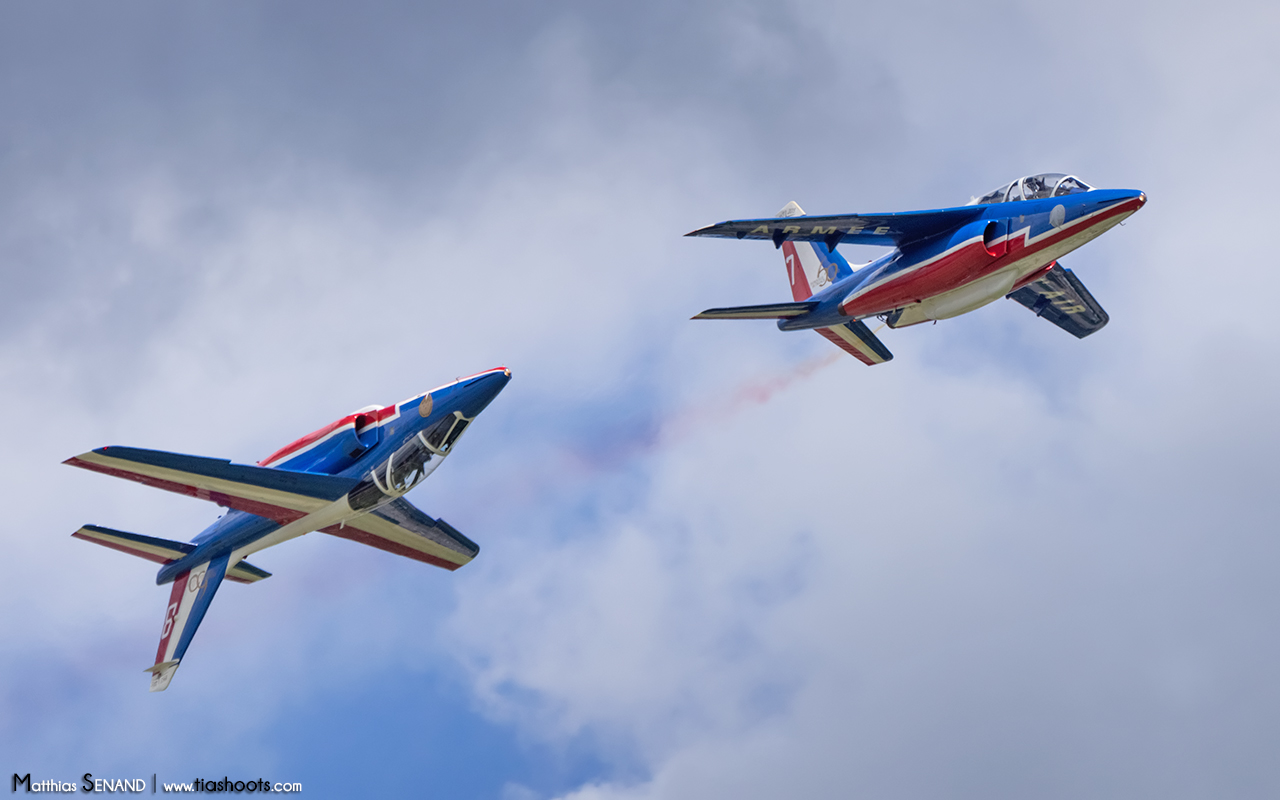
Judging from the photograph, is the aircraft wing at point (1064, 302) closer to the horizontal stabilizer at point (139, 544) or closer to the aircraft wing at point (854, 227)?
the aircraft wing at point (854, 227)

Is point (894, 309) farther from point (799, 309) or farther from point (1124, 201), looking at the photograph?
point (1124, 201)

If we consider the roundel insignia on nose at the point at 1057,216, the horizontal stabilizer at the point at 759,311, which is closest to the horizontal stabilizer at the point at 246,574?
the horizontal stabilizer at the point at 759,311

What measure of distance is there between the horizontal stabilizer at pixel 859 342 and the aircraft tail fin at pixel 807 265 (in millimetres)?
2323

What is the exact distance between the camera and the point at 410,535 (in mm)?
37250

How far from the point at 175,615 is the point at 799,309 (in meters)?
23.6

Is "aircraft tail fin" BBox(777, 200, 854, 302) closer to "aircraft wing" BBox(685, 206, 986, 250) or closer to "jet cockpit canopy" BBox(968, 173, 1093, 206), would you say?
"aircraft wing" BBox(685, 206, 986, 250)

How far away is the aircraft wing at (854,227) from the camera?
119 feet

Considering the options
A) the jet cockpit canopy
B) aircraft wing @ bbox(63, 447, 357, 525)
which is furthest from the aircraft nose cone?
the jet cockpit canopy

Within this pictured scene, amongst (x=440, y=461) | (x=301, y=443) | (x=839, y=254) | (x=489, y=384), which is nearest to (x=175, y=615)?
(x=301, y=443)

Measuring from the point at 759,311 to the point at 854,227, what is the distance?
15.2 ft

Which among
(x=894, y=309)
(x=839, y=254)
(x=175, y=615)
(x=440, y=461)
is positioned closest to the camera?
(x=440, y=461)

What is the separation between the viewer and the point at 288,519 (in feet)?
108

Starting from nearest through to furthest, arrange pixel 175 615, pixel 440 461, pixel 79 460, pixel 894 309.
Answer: pixel 79 460 < pixel 440 461 < pixel 175 615 < pixel 894 309

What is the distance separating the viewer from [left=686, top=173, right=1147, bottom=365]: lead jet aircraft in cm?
3453
